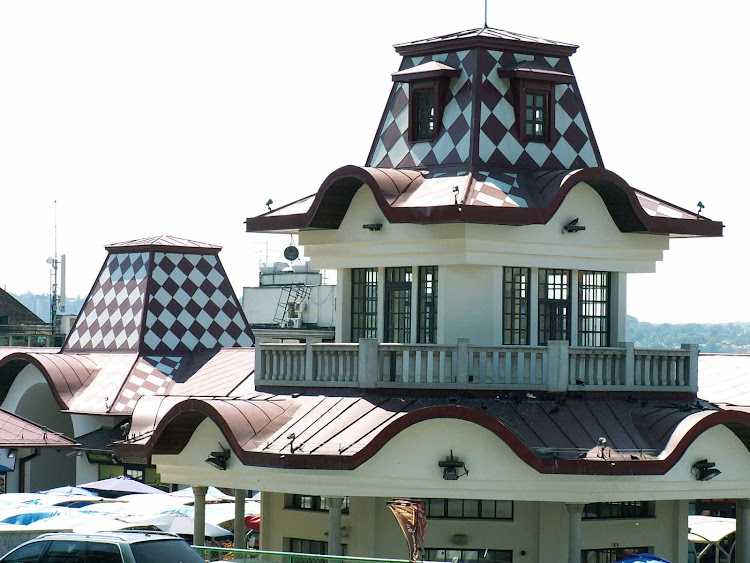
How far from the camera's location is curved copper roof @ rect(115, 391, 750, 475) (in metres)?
27.4

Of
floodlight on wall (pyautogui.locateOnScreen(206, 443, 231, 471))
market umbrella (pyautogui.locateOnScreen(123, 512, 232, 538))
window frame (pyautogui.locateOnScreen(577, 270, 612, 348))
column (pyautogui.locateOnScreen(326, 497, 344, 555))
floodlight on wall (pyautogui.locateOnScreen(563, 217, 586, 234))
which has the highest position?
floodlight on wall (pyautogui.locateOnScreen(563, 217, 586, 234))

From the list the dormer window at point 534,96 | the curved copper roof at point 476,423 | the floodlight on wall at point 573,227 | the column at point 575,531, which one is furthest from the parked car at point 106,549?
the dormer window at point 534,96

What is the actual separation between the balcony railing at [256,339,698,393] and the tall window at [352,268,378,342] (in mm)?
2025

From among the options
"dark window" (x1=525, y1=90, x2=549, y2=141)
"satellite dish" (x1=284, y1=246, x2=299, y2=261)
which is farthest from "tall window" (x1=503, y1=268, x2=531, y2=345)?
"satellite dish" (x1=284, y1=246, x2=299, y2=261)

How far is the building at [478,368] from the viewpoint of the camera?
91.6 ft

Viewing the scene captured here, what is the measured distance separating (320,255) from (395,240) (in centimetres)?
233

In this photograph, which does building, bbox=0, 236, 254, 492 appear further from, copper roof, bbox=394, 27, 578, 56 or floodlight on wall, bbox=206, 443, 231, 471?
floodlight on wall, bbox=206, 443, 231, 471

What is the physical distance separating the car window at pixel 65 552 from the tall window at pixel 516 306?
1016 cm

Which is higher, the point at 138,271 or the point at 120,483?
the point at 138,271

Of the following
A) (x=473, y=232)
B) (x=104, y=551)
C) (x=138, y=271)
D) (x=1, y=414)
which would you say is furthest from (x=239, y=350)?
(x=104, y=551)

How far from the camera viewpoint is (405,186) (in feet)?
100

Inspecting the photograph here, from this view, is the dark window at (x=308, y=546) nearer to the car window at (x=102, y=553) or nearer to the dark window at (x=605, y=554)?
the dark window at (x=605, y=554)

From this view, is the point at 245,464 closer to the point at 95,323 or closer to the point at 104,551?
the point at 104,551

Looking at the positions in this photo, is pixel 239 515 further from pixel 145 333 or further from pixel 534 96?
pixel 145 333
